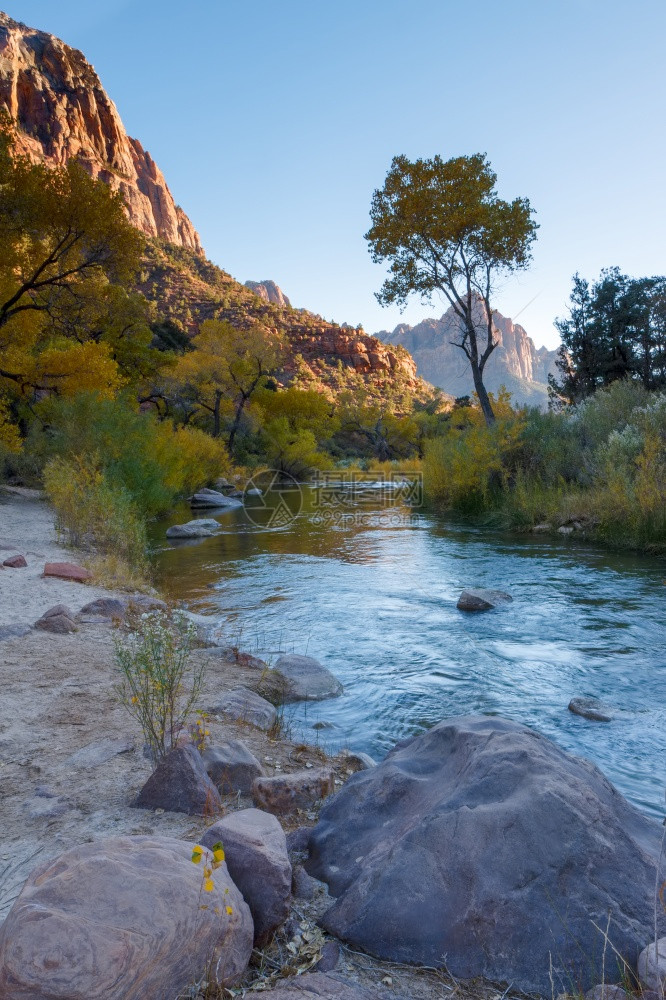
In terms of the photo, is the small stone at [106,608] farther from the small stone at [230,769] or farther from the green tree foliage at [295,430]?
the green tree foliage at [295,430]

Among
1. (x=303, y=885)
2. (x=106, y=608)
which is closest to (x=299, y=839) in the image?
(x=303, y=885)

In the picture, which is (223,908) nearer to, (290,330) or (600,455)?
(600,455)

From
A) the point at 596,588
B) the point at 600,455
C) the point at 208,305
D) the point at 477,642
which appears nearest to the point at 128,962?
the point at 477,642

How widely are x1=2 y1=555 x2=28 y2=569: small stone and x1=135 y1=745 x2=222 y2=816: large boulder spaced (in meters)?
6.62

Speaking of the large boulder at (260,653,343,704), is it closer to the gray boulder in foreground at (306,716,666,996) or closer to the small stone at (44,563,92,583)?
the gray boulder in foreground at (306,716,666,996)

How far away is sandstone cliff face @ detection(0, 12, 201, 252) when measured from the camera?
8650 cm

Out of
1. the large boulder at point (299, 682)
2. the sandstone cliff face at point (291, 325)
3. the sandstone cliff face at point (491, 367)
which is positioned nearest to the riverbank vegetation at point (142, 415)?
the large boulder at point (299, 682)

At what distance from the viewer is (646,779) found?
3.58 meters

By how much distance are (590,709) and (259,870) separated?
337cm

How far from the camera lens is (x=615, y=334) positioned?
64.2 feet

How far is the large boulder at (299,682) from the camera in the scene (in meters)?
4.99

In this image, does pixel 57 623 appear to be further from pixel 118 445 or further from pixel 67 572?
pixel 118 445

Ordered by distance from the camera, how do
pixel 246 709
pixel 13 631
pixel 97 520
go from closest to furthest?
1. pixel 246 709
2. pixel 13 631
3. pixel 97 520

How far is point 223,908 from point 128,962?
0.38m
